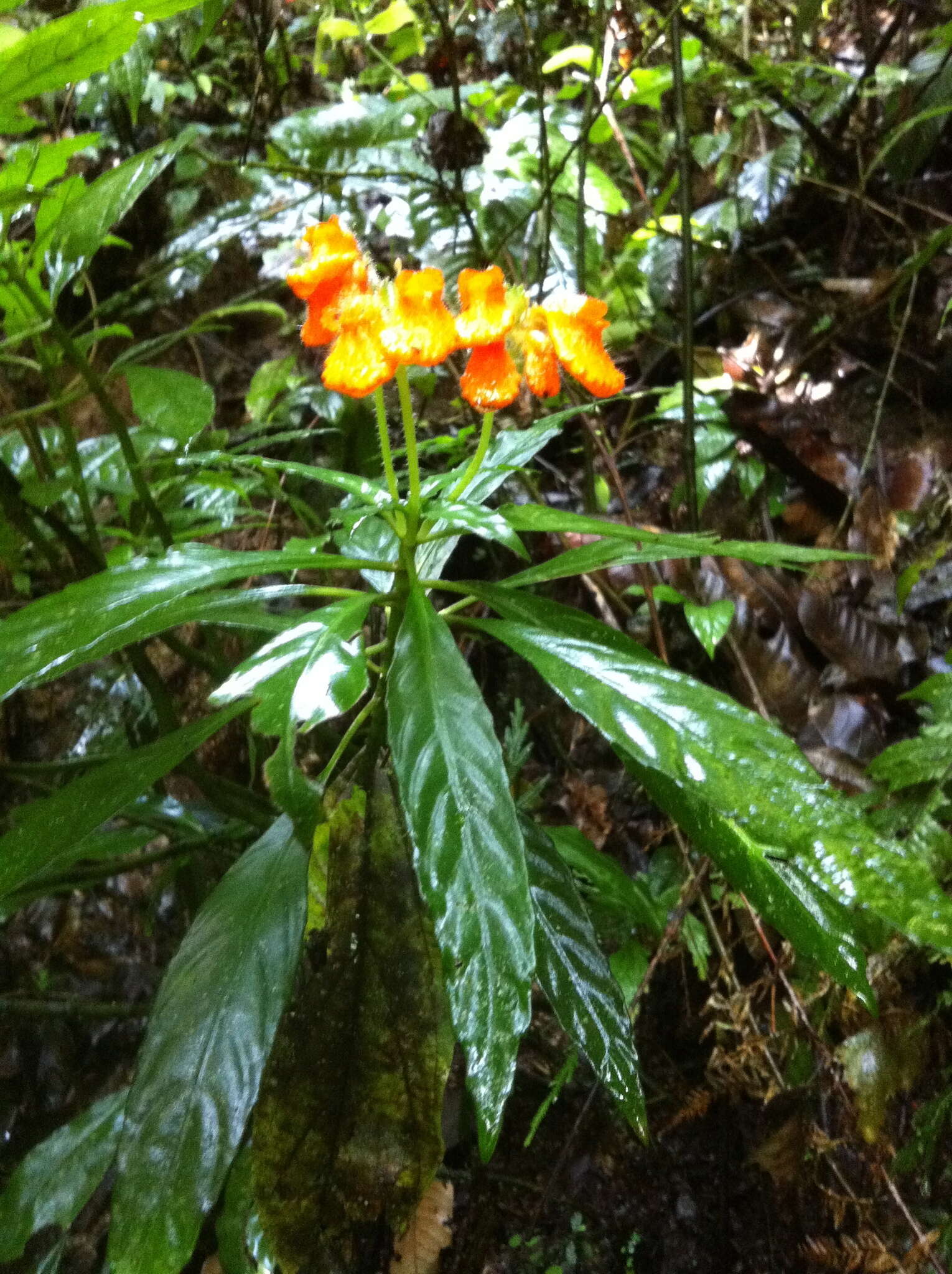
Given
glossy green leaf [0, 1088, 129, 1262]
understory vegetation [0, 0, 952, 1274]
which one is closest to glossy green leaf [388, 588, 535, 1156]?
understory vegetation [0, 0, 952, 1274]

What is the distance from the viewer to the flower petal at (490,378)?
766 mm

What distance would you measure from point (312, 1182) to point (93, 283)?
2725 millimetres

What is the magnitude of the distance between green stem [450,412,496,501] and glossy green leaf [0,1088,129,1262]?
0.88 meters

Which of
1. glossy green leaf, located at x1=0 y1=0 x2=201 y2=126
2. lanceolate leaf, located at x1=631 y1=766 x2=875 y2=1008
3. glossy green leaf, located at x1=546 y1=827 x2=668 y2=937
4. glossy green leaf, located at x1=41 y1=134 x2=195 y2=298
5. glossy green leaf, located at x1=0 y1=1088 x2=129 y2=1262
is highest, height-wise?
glossy green leaf, located at x1=0 y1=0 x2=201 y2=126

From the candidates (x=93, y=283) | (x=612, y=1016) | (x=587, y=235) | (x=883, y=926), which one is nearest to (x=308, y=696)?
(x=612, y=1016)

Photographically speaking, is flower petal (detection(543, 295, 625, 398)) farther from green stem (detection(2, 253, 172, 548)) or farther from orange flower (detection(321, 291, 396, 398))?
green stem (detection(2, 253, 172, 548))

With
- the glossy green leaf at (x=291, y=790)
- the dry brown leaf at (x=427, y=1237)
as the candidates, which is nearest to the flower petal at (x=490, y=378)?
the glossy green leaf at (x=291, y=790)

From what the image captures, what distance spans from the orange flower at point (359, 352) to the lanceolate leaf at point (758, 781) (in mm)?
320

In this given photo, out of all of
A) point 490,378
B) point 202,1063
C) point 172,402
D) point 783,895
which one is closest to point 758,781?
point 783,895

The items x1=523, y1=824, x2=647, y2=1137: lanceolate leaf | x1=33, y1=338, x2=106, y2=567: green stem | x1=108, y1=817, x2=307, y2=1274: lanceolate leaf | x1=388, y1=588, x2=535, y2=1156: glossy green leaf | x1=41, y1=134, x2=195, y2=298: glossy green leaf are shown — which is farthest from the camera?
x1=33, y1=338, x2=106, y2=567: green stem

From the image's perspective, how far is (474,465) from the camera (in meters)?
0.87

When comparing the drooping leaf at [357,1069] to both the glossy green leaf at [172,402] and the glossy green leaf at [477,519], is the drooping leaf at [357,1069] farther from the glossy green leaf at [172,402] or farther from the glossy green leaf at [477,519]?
the glossy green leaf at [172,402]

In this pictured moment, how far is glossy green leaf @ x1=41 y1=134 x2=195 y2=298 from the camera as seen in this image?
99 cm

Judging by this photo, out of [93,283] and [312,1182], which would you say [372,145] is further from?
[312,1182]
